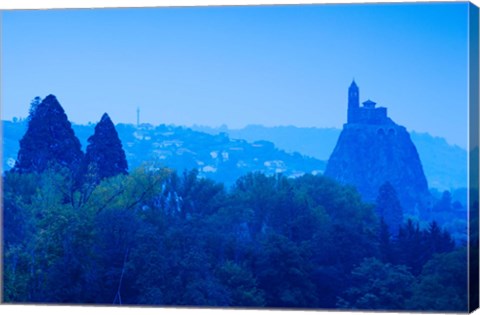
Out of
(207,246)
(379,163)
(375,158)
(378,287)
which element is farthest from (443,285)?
(207,246)

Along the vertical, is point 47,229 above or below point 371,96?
below

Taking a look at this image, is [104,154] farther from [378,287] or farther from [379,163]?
[378,287]

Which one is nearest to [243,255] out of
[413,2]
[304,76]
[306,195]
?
[306,195]

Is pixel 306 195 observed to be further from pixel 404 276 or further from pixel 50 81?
pixel 50 81

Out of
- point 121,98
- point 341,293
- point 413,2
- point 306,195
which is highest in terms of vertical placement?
point 413,2

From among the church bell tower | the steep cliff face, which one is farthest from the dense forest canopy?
the church bell tower

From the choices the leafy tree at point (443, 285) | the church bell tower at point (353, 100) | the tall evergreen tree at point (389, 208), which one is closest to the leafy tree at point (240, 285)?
the tall evergreen tree at point (389, 208)

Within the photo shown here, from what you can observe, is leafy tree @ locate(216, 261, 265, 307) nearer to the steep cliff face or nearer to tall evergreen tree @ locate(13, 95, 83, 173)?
the steep cliff face
